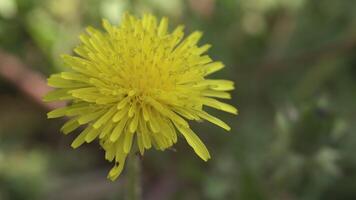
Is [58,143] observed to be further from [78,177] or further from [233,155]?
[233,155]

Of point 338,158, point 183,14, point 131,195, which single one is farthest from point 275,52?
point 131,195

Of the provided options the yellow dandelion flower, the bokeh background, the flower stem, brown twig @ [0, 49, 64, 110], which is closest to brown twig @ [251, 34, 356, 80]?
the bokeh background

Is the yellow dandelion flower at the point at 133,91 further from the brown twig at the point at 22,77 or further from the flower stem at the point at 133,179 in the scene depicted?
the brown twig at the point at 22,77

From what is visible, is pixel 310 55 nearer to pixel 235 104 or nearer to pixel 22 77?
pixel 235 104

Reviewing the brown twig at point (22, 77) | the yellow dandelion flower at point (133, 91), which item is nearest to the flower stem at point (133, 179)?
the yellow dandelion flower at point (133, 91)

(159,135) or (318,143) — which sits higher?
(318,143)

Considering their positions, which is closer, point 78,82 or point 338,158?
point 78,82

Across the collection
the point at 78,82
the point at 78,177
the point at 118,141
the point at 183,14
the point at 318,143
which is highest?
the point at 183,14
